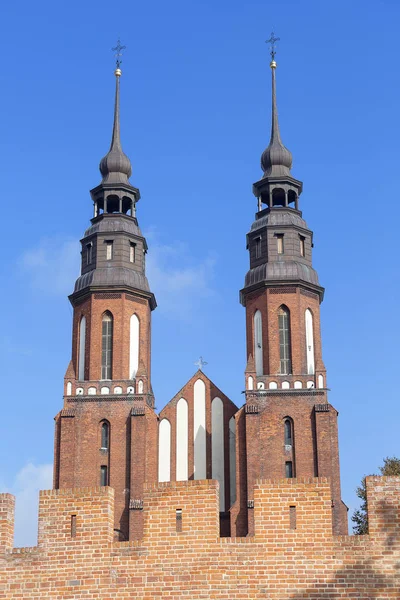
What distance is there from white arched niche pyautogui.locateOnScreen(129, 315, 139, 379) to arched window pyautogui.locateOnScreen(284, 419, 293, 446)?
7033mm

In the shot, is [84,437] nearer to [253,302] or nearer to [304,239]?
[253,302]

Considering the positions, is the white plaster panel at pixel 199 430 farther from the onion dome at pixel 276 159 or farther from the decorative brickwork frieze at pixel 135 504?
the onion dome at pixel 276 159

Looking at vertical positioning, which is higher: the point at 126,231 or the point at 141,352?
the point at 126,231

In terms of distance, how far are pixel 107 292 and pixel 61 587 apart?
30.8 meters

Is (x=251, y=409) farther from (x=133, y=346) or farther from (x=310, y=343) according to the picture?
(x=133, y=346)

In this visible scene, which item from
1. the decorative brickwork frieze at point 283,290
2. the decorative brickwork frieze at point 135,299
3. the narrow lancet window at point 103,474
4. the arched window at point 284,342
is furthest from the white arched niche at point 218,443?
the decorative brickwork frieze at point 135,299

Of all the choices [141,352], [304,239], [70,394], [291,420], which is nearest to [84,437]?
[70,394]

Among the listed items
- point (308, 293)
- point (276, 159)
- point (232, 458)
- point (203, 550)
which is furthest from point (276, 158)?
point (203, 550)

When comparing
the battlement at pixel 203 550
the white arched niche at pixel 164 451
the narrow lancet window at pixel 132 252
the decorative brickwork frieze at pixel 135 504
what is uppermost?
the narrow lancet window at pixel 132 252

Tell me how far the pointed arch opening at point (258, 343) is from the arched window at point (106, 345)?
6.36 metres

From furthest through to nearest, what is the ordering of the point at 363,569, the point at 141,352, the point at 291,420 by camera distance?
the point at 141,352 < the point at 291,420 < the point at 363,569

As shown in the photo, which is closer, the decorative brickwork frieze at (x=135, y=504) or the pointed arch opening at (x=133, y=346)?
the decorative brickwork frieze at (x=135, y=504)

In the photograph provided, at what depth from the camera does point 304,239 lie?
46219 millimetres

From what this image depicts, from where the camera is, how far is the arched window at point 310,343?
4335 cm
